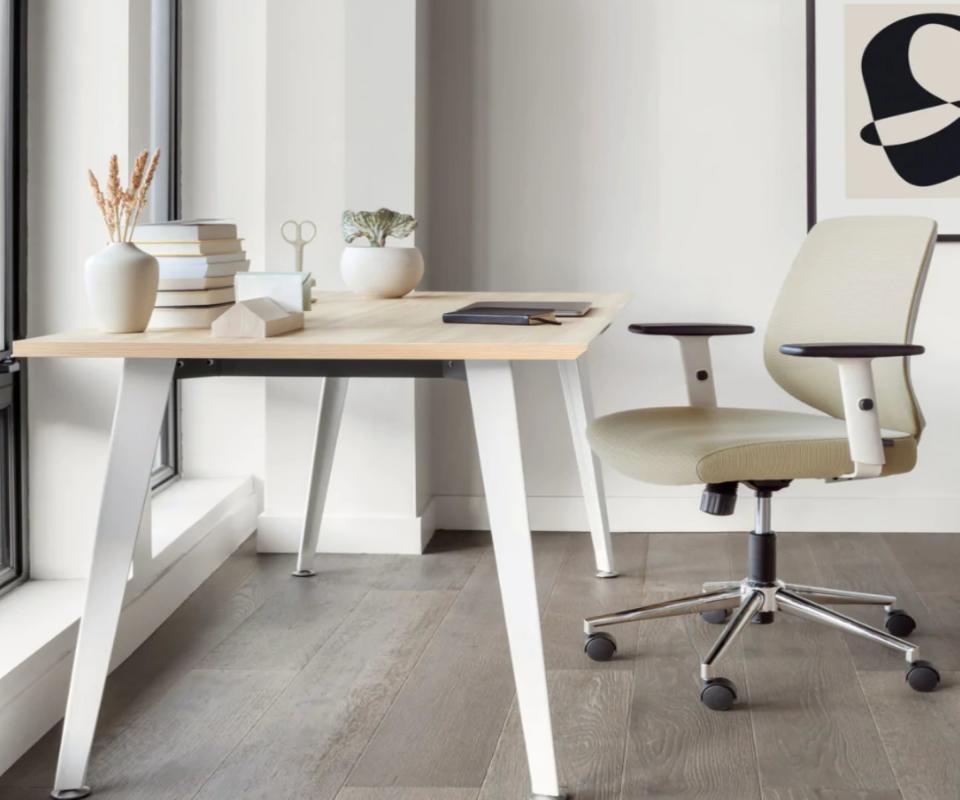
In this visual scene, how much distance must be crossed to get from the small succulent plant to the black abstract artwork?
1.51 m

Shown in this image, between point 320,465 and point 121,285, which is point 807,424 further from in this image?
point 121,285

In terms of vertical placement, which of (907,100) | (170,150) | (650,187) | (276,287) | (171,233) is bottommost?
(276,287)

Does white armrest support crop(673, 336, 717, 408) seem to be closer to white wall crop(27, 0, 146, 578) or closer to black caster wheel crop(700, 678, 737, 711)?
black caster wheel crop(700, 678, 737, 711)

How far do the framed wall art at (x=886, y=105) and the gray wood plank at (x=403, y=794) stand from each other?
242 cm

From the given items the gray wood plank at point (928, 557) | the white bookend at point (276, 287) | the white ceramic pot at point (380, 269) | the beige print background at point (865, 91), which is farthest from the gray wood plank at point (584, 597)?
the beige print background at point (865, 91)

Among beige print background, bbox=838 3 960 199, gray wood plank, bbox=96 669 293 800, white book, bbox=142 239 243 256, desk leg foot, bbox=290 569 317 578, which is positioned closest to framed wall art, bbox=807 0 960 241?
beige print background, bbox=838 3 960 199

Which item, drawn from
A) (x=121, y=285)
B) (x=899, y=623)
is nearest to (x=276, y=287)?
(x=121, y=285)

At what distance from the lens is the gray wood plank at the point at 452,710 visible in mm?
2217

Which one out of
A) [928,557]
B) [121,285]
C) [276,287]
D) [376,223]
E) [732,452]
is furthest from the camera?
[928,557]

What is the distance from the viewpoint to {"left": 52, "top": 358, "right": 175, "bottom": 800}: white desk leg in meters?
2.11

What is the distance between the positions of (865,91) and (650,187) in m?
0.69

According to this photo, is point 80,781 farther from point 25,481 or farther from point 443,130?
point 443,130

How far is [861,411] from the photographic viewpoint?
2518 mm

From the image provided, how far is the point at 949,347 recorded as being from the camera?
3.98 meters
